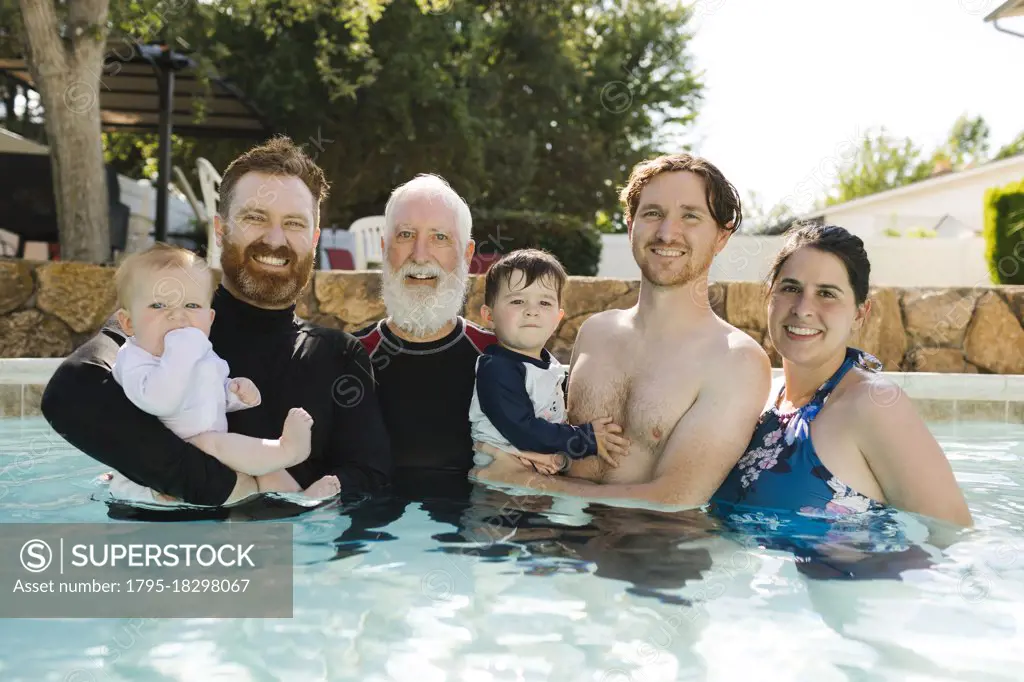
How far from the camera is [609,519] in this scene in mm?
3111

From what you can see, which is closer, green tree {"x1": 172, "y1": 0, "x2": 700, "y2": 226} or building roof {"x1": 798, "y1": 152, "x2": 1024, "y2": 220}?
green tree {"x1": 172, "y1": 0, "x2": 700, "y2": 226}

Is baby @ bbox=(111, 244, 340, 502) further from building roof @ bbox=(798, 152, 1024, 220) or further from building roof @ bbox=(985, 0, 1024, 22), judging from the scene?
building roof @ bbox=(798, 152, 1024, 220)

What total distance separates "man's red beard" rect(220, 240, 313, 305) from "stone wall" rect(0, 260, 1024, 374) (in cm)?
409

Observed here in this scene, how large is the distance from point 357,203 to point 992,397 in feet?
47.3

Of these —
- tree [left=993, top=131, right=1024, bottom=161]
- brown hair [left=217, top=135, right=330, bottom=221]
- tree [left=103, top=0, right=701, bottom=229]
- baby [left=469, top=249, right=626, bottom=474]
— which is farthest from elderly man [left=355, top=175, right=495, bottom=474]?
tree [left=993, top=131, right=1024, bottom=161]

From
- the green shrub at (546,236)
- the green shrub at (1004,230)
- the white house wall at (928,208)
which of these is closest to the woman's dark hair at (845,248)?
the green shrub at (1004,230)

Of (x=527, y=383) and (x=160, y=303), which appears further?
(x=527, y=383)

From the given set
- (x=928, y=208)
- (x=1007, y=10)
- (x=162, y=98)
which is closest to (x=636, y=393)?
(x=162, y=98)

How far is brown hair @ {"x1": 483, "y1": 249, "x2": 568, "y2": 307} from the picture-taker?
3.32 meters

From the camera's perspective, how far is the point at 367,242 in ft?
35.1

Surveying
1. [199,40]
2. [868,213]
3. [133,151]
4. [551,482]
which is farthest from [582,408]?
[868,213]

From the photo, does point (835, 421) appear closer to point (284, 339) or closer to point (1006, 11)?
point (284, 339)

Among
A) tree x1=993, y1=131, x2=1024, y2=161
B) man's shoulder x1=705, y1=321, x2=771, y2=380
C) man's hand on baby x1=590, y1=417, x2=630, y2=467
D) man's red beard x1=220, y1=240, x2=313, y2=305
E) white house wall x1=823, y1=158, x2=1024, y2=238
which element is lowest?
man's hand on baby x1=590, y1=417, x2=630, y2=467

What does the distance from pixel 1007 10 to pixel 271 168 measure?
35.7 ft
